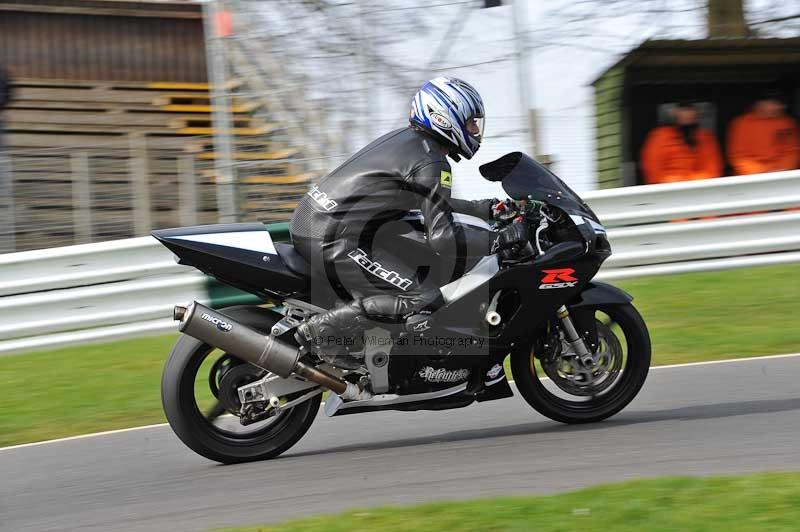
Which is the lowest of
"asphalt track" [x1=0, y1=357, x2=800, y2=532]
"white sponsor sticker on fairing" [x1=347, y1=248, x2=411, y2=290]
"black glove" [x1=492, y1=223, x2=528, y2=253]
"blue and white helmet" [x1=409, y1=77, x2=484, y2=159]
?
"asphalt track" [x1=0, y1=357, x2=800, y2=532]

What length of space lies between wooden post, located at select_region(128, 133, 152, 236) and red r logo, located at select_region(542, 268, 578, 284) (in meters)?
6.03

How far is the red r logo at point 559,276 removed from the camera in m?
5.64

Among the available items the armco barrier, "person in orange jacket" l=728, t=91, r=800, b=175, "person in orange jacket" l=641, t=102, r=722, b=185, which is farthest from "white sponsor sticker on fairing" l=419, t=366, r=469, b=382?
"person in orange jacket" l=728, t=91, r=800, b=175

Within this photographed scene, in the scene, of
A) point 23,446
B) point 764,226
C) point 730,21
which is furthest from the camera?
point 730,21

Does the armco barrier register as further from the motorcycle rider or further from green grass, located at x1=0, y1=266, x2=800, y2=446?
the motorcycle rider

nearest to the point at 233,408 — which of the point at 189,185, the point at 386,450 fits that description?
the point at 386,450

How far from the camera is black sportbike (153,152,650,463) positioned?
5.55 m

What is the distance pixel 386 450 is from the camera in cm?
583

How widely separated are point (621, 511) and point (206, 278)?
206 inches

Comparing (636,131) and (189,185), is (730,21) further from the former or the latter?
(189,185)

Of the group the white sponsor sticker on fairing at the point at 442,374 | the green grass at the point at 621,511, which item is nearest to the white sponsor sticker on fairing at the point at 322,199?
the white sponsor sticker on fairing at the point at 442,374

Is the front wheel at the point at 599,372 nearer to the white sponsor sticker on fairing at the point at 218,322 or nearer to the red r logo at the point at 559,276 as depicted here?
the red r logo at the point at 559,276

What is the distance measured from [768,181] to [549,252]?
497 centimetres

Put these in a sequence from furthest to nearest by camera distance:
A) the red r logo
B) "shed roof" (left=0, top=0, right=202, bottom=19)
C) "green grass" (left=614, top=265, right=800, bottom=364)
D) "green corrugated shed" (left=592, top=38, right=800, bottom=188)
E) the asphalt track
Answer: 1. "shed roof" (left=0, top=0, right=202, bottom=19)
2. "green corrugated shed" (left=592, top=38, right=800, bottom=188)
3. "green grass" (left=614, top=265, right=800, bottom=364)
4. the red r logo
5. the asphalt track
